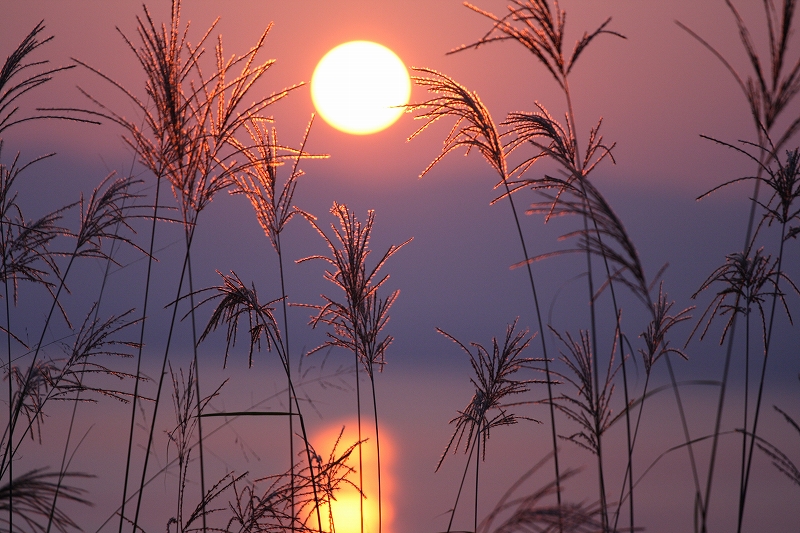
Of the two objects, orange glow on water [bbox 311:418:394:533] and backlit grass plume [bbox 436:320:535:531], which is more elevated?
orange glow on water [bbox 311:418:394:533]

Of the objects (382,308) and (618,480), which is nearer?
(382,308)

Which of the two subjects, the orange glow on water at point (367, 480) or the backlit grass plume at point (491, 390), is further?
the orange glow on water at point (367, 480)

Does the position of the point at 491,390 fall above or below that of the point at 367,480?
below

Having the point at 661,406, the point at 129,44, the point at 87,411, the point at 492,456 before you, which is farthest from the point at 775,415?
the point at 129,44

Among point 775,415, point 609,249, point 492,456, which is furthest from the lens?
point 775,415

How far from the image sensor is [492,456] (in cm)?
1939

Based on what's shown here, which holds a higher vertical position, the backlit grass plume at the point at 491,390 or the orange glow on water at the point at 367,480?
the orange glow on water at the point at 367,480

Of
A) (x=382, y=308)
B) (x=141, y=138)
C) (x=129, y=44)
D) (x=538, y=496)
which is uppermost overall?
(x=129, y=44)

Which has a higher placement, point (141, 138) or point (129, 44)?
point (129, 44)

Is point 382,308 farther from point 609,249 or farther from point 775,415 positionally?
point 775,415

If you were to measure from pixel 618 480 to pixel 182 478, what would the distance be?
48.5ft

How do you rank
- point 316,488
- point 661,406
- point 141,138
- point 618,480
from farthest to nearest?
1. point 661,406
2. point 618,480
3. point 316,488
4. point 141,138

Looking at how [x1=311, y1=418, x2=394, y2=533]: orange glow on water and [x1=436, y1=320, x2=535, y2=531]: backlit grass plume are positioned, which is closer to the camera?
[x1=436, y1=320, x2=535, y2=531]: backlit grass plume

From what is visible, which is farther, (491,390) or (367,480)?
(367,480)
